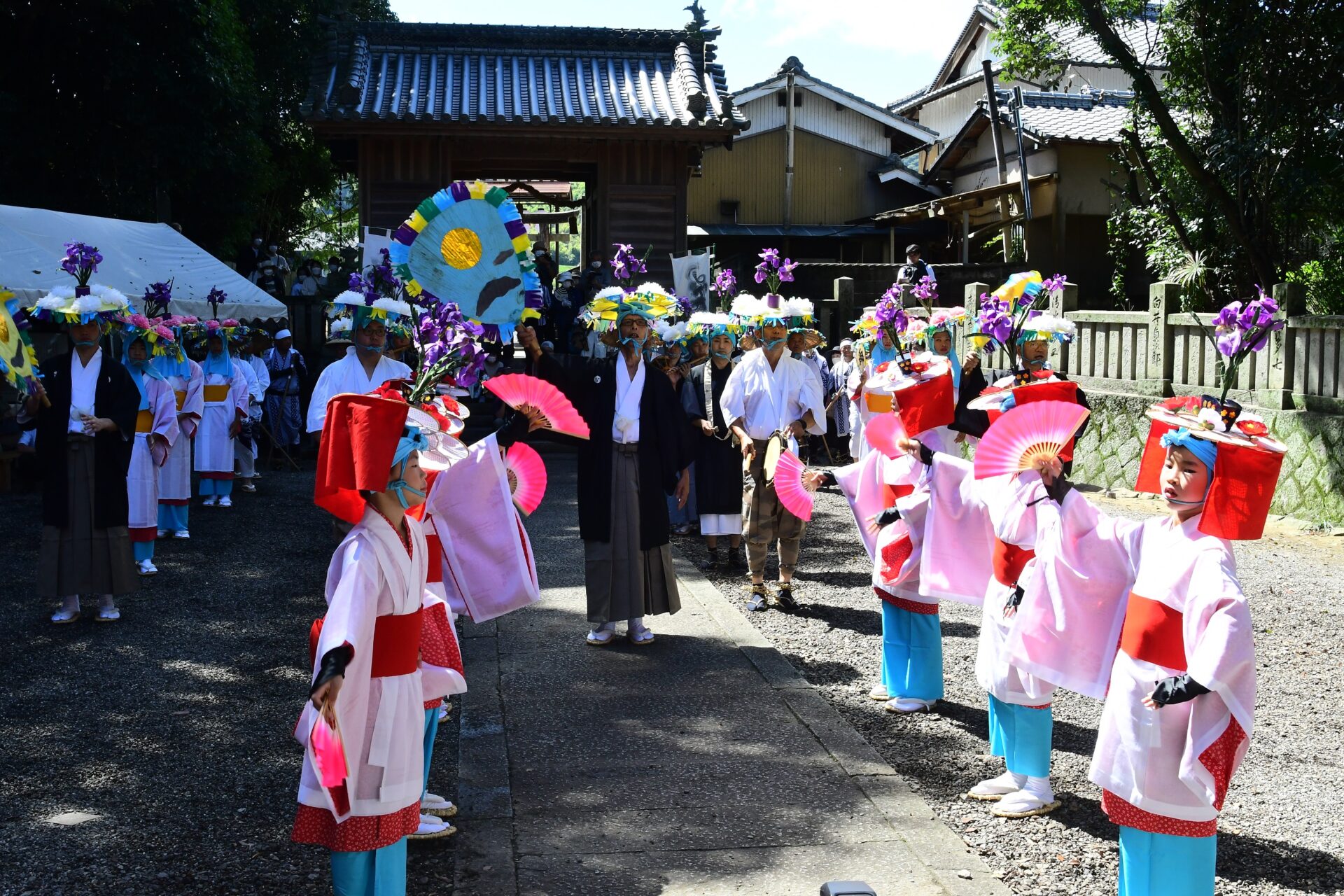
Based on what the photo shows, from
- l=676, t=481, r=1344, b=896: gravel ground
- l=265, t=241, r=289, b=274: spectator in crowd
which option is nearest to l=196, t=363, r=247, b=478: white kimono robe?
l=676, t=481, r=1344, b=896: gravel ground

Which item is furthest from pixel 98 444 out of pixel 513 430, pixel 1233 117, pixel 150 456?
pixel 1233 117

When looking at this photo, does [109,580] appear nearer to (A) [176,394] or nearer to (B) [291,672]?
(B) [291,672]

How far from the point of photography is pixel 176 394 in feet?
34.2

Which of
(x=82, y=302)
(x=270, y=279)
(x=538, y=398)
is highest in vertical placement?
(x=270, y=279)

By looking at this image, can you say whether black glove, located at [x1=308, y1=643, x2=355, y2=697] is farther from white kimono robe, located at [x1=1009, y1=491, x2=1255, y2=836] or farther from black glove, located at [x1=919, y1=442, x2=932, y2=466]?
black glove, located at [x1=919, y1=442, x2=932, y2=466]

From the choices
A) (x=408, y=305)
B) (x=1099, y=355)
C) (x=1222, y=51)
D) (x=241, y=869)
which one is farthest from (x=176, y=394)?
(x=1222, y=51)

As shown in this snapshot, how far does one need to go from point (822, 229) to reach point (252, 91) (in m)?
13.8

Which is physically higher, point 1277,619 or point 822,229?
point 822,229

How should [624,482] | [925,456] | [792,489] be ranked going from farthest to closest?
1. [624,482]
2. [792,489]
3. [925,456]

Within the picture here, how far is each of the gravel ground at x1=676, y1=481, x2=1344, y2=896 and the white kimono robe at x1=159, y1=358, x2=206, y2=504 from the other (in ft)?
16.3

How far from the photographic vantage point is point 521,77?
1688cm

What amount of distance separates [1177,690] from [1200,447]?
2.35ft

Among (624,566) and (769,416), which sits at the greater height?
(769,416)

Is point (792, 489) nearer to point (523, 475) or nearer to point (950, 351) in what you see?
point (950, 351)
